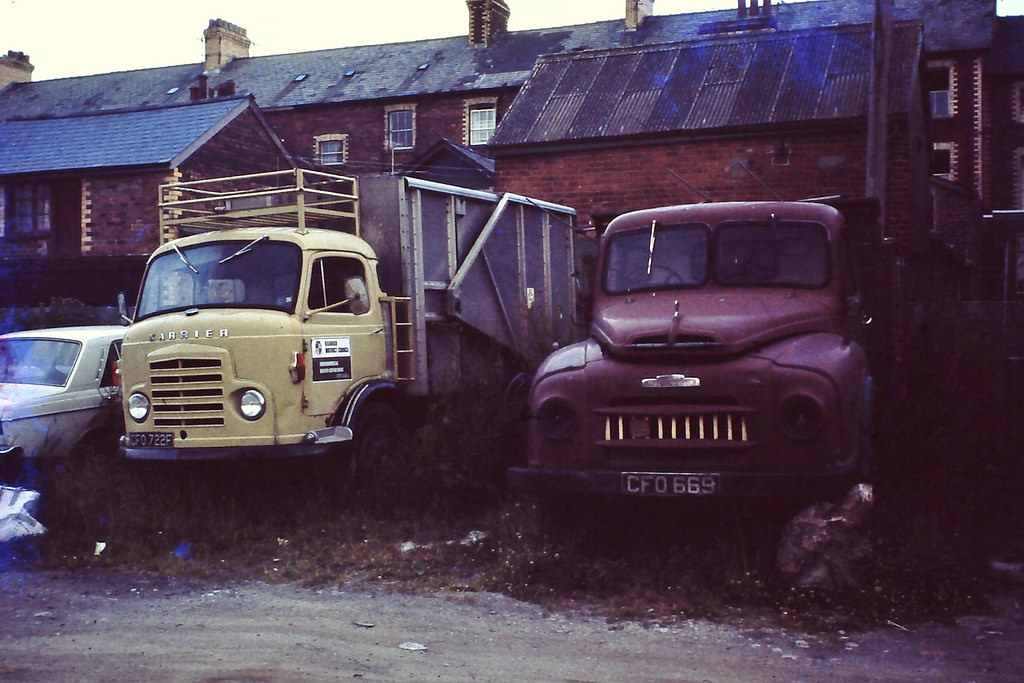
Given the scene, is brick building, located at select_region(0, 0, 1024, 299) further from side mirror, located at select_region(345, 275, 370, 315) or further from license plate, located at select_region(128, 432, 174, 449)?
license plate, located at select_region(128, 432, 174, 449)

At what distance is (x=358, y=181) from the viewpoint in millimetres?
10234

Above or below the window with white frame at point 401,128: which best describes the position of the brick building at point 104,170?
below

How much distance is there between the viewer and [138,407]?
900 centimetres

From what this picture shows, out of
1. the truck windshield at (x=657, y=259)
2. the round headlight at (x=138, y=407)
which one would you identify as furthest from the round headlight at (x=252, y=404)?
the truck windshield at (x=657, y=259)

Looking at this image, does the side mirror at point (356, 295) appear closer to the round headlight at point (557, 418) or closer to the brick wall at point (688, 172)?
the round headlight at point (557, 418)

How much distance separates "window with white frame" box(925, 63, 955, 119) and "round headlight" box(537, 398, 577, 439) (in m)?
35.4

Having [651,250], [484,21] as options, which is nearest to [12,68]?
[484,21]

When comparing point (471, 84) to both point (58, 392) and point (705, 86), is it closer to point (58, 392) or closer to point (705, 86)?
point (705, 86)

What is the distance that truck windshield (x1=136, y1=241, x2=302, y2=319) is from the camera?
9102 millimetres

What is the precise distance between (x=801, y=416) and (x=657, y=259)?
6.84 feet

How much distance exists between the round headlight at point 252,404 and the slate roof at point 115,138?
1908 cm

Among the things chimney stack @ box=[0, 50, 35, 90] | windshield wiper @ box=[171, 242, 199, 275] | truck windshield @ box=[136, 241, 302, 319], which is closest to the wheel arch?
truck windshield @ box=[136, 241, 302, 319]

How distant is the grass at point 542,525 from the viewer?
254 inches

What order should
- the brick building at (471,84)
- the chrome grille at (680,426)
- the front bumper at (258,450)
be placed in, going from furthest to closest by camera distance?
the brick building at (471,84) < the front bumper at (258,450) < the chrome grille at (680,426)
